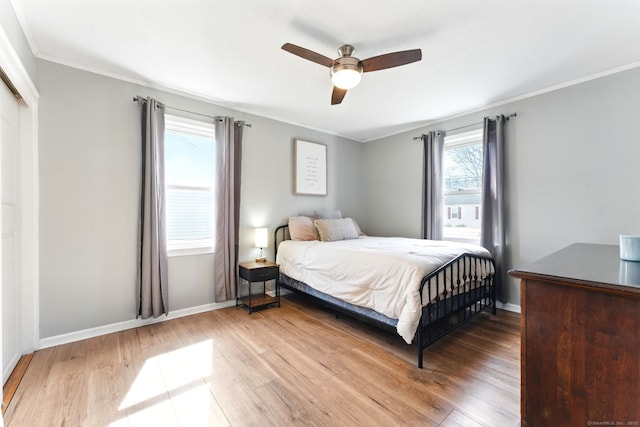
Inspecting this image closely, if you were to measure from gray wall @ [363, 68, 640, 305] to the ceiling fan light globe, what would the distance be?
226 cm

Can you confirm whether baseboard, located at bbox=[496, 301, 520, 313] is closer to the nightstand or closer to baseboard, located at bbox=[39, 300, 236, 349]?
the nightstand

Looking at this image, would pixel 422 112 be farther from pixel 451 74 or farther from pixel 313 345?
pixel 313 345

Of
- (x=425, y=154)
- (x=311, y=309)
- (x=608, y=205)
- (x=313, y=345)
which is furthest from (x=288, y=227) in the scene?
(x=608, y=205)

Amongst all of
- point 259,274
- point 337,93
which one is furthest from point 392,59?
point 259,274

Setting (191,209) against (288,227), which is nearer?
(191,209)

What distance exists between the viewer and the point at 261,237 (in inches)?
138

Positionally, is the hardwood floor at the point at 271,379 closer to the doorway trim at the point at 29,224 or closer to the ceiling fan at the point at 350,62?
the doorway trim at the point at 29,224

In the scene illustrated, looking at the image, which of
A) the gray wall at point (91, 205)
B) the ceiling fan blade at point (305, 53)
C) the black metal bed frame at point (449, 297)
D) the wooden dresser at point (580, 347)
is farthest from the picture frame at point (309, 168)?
the wooden dresser at point (580, 347)

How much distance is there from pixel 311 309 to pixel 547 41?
3.42 metres

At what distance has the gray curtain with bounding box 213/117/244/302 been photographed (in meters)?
3.26

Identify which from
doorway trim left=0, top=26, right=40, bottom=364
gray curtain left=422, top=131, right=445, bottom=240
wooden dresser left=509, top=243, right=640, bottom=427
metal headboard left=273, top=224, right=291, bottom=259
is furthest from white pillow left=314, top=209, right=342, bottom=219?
wooden dresser left=509, top=243, right=640, bottom=427

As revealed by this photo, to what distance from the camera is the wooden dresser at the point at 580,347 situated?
821 mm

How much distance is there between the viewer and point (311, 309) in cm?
333

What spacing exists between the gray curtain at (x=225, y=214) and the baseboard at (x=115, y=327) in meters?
0.19
